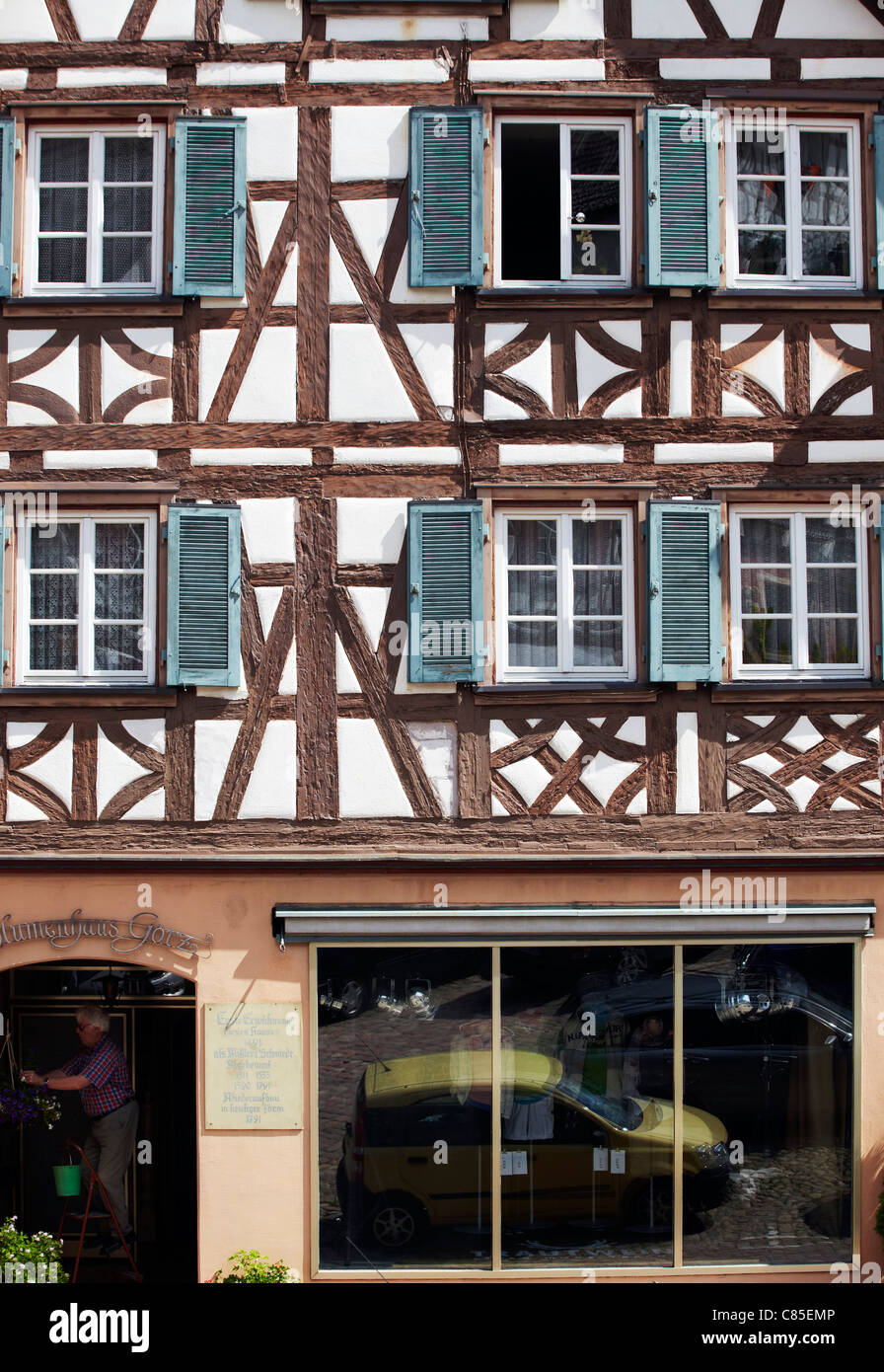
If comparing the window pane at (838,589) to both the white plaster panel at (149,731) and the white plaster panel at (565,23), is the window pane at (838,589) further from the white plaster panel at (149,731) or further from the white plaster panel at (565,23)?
the white plaster panel at (149,731)

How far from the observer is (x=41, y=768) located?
9969 millimetres

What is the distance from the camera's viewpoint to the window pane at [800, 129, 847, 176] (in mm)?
10367

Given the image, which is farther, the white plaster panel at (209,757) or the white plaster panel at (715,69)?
the white plaster panel at (715,69)

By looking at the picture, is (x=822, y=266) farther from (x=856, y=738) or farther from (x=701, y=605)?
(x=856, y=738)

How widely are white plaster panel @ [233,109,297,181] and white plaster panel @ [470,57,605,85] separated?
4.52 ft

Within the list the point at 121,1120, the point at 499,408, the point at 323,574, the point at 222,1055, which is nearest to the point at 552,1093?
the point at 222,1055

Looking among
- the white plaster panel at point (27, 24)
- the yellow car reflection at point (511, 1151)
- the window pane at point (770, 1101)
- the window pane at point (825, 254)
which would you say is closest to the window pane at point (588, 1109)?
the yellow car reflection at point (511, 1151)

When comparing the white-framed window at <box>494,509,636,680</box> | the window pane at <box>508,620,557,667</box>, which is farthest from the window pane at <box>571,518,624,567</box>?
the window pane at <box>508,620,557,667</box>

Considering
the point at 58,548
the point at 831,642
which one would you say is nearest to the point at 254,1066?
the point at 58,548

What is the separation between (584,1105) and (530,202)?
21.5ft

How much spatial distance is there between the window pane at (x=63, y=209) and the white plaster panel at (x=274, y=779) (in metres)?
3.95

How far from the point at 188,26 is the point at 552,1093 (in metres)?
8.07

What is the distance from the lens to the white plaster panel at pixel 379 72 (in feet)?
33.1

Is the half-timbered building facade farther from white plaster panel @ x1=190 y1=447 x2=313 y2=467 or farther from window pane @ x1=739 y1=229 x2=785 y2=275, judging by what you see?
window pane @ x1=739 y1=229 x2=785 y2=275
